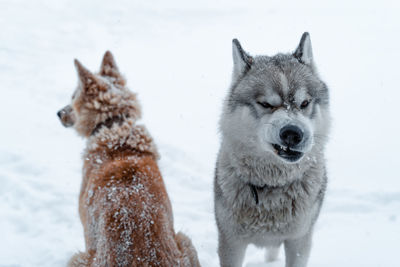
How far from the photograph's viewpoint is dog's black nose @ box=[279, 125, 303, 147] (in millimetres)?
2225

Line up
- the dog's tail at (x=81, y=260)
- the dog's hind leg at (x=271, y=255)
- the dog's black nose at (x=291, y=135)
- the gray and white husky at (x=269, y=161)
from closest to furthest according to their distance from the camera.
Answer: the dog's black nose at (x=291, y=135)
the gray and white husky at (x=269, y=161)
the dog's tail at (x=81, y=260)
the dog's hind leg at (x=271, y=255)

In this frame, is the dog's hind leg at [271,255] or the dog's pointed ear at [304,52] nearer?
the dog's pointed ear at [304,52]

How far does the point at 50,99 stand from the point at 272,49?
5.37 meters

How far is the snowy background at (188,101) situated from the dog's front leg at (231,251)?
95 cm

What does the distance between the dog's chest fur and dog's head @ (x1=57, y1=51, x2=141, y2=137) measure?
129cm

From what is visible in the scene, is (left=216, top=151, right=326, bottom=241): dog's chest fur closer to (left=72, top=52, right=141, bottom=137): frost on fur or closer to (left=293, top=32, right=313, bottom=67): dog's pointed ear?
(left=293, top=32, right=313, bottom=67): dog's pointed ear

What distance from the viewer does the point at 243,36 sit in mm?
9898

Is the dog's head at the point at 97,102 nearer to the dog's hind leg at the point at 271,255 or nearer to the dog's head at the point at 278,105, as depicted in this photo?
the dog's head at the point at 278,105

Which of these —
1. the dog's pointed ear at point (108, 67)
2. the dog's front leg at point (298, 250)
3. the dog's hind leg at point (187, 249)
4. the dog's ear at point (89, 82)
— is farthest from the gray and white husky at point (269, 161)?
the dog's pointed ear at point (108, 67)

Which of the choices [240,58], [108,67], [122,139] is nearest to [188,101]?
[108,67]

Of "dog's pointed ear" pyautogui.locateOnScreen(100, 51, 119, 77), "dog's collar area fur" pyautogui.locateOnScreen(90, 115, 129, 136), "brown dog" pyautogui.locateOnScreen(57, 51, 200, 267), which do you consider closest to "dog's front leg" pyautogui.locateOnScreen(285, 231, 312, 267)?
"brown dog" pyautogui.locateOnScreen(57, 51, 200, 267)

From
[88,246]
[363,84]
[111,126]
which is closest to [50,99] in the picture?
[111,126]

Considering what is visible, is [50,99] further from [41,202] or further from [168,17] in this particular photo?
[168,17]

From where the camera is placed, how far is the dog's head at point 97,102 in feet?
10.8
